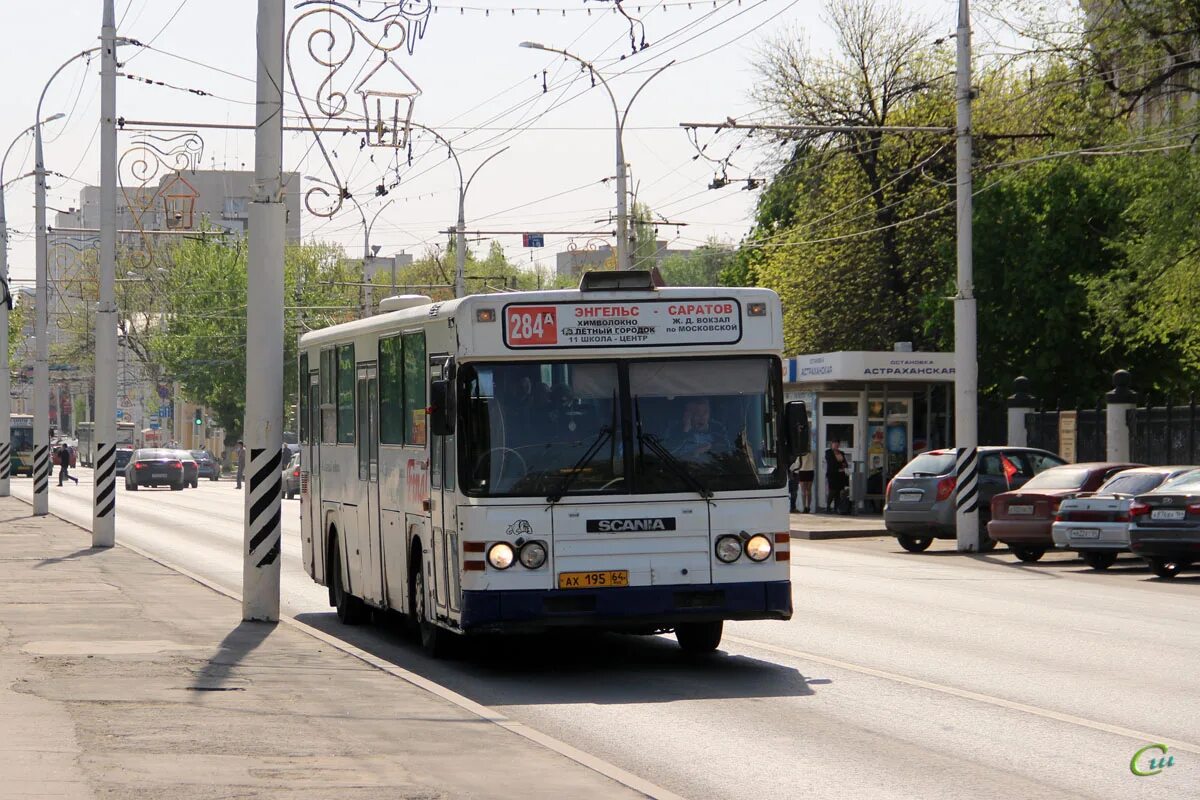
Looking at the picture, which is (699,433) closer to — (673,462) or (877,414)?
(673,462)

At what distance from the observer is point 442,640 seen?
48.9ft

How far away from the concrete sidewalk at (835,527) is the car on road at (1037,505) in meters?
5.84

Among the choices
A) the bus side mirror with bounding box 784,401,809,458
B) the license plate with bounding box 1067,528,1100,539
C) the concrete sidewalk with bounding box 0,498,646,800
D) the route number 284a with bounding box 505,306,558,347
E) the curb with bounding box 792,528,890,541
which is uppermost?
the route number 284a with bounding box 505,306,558,347

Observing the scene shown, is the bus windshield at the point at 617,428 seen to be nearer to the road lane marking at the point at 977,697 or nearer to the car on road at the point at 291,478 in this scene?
the road lane marking at the point at 977,697

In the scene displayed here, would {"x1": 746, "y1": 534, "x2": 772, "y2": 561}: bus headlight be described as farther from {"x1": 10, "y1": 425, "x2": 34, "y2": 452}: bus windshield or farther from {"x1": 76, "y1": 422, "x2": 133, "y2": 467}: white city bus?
{"x1": 76, "y1": 422, "x2": 133, "y2": 467}: white city bus

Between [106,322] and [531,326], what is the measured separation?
750 inches

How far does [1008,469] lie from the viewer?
31344 mm

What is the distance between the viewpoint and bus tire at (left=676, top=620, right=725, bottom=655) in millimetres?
14773

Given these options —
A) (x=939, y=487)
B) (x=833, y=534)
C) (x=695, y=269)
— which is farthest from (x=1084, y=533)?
(x=695, y=269)

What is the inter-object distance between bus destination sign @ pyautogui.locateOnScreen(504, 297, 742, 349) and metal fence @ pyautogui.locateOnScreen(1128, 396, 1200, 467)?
22652mm

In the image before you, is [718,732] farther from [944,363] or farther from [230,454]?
[230,454]

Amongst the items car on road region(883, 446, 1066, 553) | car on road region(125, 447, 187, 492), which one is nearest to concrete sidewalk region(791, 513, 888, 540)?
car on road region(883, 446, 1066, 553)

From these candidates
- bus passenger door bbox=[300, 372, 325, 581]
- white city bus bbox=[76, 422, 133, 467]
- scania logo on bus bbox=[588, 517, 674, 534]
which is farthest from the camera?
white city bus bbox=[76, 422, 133, 467]

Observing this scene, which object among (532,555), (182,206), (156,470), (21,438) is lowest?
(156,470)
